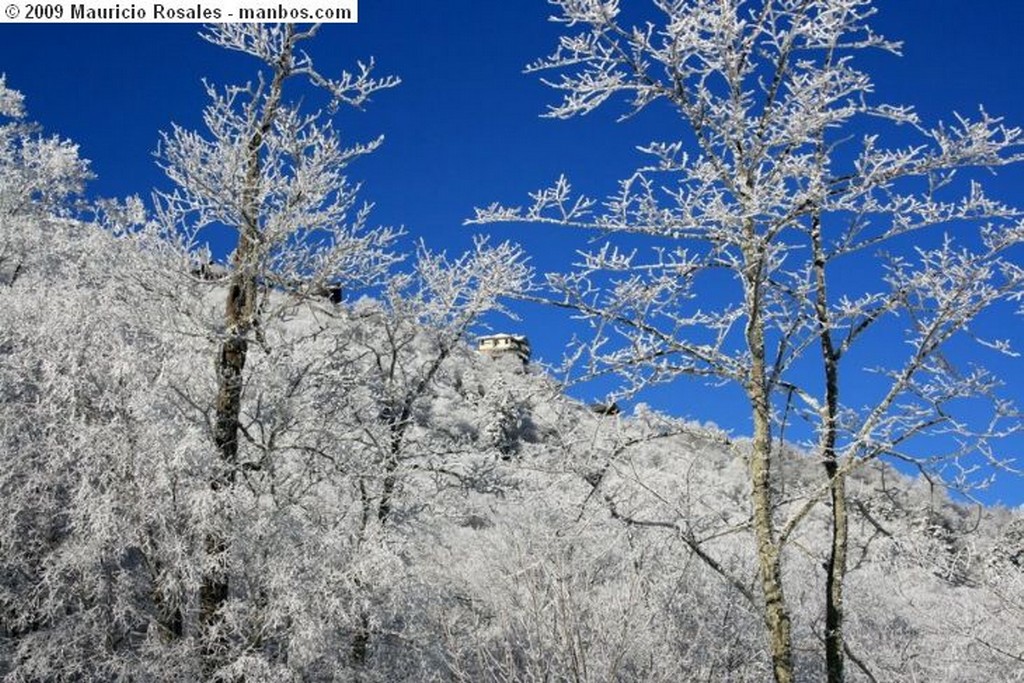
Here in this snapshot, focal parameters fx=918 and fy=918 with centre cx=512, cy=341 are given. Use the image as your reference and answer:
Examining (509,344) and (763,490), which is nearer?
(763,490)

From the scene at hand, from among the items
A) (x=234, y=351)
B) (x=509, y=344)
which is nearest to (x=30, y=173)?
(x=234, y=351)

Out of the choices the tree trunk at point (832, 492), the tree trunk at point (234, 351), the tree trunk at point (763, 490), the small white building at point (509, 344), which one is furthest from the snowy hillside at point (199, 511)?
the small white building at point (509, 344)

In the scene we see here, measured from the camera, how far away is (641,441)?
6.26m

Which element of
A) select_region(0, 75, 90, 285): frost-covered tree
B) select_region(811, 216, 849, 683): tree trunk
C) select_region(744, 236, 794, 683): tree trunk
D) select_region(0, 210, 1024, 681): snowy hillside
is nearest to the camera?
select_region(744, 236, 794, 683): tree trunk

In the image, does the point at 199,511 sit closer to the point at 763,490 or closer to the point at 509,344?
the point at 763,490

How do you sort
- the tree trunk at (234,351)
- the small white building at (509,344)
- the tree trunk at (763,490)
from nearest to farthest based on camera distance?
the tree trunk at (763,490), the tree trunk at (234,351), the small white building at (509,344)

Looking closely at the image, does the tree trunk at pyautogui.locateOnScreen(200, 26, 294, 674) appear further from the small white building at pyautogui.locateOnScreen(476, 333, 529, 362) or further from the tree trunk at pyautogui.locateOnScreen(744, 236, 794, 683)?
the small white building at pyautogui.locateOnScreen(476, 333, 529, 362)

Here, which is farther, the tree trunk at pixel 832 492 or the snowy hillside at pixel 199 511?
the snowy hillside at pixel 199 511

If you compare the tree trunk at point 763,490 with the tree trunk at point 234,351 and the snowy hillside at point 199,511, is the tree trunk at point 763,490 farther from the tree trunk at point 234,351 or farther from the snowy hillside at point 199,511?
the tree trunk at point 234,351

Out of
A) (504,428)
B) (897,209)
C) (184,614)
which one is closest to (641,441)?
(897,209)

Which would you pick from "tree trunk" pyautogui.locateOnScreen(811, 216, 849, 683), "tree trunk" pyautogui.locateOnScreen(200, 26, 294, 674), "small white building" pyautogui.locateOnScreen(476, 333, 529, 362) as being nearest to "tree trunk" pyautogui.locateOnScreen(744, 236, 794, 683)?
"tree trunk" pyautogui.locateOnScreen(811, 216, 849, 683)

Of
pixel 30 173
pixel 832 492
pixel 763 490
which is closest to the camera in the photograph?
pixel 763 490

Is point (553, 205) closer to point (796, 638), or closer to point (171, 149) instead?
point (171, 149)

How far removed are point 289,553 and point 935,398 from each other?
8.58m
